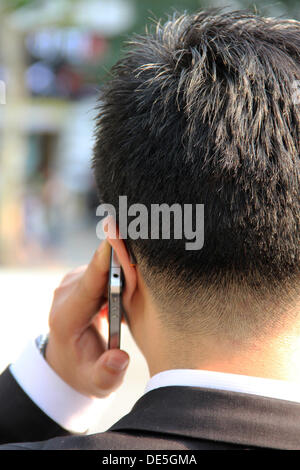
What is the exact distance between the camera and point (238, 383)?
3.38 ft

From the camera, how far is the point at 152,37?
1362mm

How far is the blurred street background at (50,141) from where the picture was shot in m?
3.98

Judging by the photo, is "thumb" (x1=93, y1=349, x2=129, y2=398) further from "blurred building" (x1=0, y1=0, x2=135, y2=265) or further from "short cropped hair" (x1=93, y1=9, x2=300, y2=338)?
"blurred building" (x1=0, y1=0, x2=135, y2=265)

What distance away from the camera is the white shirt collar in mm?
1013

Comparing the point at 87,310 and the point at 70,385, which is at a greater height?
the point at 87,310

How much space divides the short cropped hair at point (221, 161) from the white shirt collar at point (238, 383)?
10 cm

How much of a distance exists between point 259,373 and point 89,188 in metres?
16.1

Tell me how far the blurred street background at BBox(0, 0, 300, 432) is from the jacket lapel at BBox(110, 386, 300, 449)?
736 mm

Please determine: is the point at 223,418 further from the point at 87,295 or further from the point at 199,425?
the point at 87,295

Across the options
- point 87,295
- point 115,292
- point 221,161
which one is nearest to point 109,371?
point 87,295

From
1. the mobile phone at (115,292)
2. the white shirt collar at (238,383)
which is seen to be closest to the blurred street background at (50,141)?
the mobile phone at (115,292)

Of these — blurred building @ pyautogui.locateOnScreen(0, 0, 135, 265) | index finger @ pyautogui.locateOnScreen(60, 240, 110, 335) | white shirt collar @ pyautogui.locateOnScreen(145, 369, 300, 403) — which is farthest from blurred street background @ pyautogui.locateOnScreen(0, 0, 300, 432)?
white shirt collar @ pyautogui.locateOnScreen(145, 369, 300, 403)
